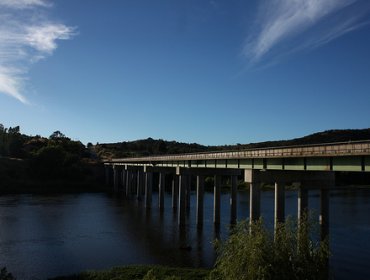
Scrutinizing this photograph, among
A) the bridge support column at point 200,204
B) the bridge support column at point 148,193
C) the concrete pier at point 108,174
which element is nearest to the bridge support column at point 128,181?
the concrete pier at point 108,174

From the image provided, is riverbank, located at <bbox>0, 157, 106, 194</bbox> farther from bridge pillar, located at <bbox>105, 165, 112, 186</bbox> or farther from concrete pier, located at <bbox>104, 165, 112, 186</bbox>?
concrete pier, located at <bbox>104, 165, 112, 186</bbox>

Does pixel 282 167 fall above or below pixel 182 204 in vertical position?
above

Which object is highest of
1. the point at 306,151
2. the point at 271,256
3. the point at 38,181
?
the point at 306,151

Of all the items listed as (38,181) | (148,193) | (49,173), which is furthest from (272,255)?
(49,173)

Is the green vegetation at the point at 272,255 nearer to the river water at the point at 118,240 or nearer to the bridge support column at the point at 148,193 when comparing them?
the river water at the point at 118,240

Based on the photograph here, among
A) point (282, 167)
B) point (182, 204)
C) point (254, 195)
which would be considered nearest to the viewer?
point (282, 167)

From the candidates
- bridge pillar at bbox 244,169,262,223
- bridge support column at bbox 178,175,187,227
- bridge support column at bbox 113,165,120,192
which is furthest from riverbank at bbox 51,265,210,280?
bridge support column at bbox 113,165,120,192

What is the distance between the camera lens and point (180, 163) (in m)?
69.6

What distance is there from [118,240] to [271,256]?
107 ft

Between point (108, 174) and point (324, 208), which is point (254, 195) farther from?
point (108, 174)

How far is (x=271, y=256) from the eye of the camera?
759 inches

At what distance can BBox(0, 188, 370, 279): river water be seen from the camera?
3741 cm

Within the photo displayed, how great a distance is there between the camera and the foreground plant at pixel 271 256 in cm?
1891

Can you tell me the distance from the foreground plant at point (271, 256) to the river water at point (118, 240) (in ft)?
51.9
